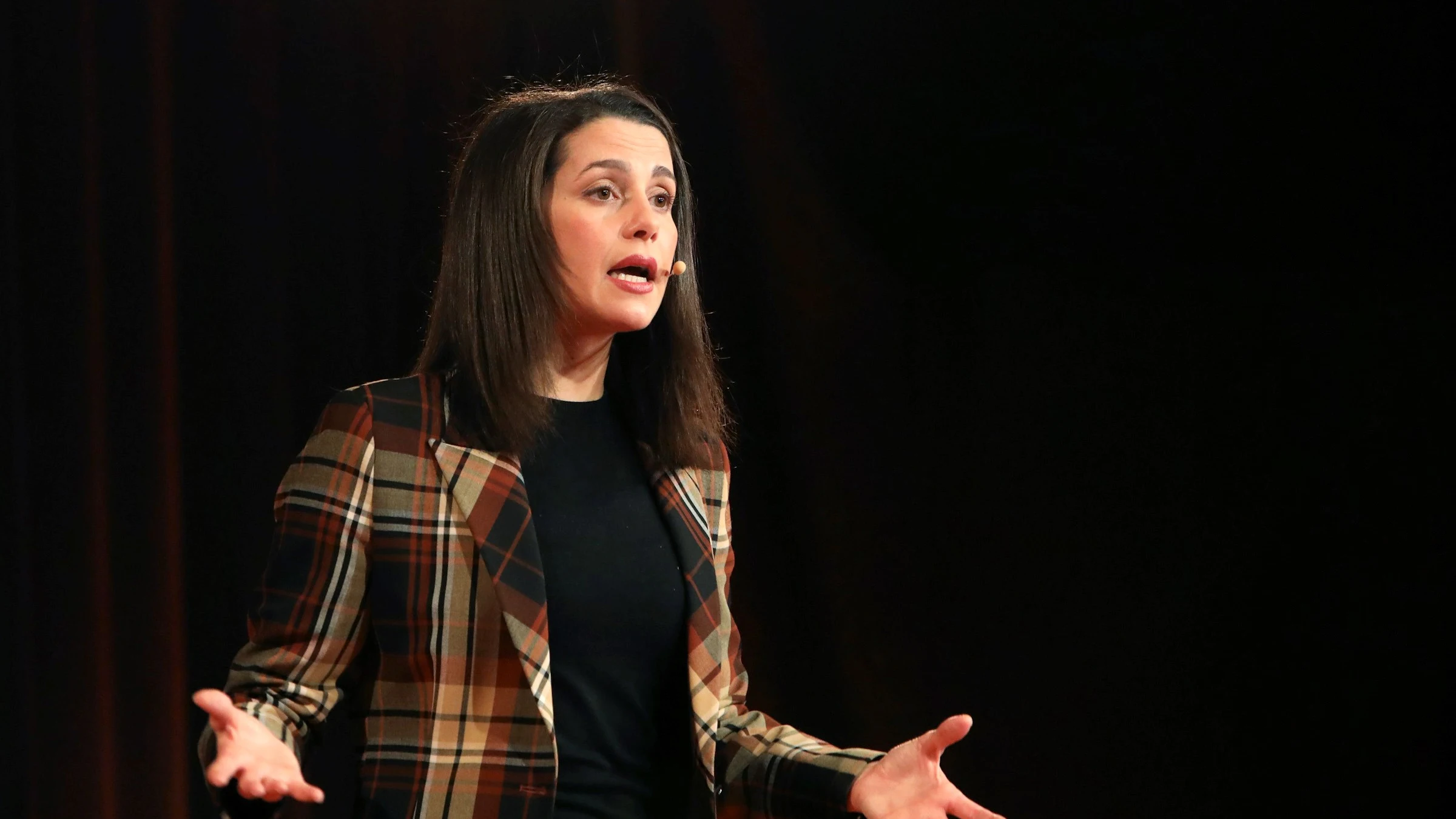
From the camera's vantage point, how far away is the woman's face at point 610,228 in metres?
1.50

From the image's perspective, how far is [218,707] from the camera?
112 cm

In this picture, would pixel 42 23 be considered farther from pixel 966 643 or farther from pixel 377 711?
pixel 966 643

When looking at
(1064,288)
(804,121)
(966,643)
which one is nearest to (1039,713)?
(966,643)

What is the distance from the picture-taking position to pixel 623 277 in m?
1.51

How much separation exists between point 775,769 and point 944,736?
239mm

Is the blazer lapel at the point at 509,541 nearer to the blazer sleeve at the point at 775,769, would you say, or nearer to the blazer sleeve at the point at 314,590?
the blazer sleeve at the point at 314,590

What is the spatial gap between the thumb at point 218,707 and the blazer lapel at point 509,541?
0.27m

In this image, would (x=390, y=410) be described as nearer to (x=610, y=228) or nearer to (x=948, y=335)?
(x=610, y=228)

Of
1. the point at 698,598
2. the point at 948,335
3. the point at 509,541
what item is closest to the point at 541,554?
the point at 509,541

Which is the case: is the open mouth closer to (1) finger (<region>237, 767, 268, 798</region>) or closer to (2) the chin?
(2) the chin

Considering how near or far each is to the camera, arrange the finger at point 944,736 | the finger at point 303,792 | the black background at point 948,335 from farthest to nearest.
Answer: the black background at point 948,335 → the finger at point 944,736 → the finger at point 303,792

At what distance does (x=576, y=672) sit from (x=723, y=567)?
0.30 metres

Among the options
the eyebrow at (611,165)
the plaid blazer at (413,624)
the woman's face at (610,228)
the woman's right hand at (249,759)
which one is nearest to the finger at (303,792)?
the woman's right hand at (249,759)

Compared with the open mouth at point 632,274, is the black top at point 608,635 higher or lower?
lower
